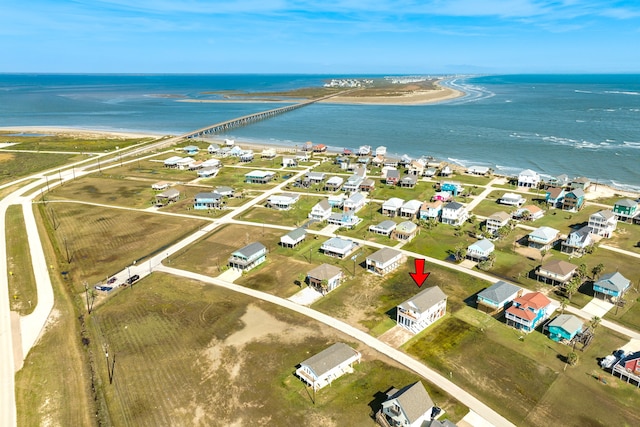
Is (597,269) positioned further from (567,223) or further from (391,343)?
(391,343)

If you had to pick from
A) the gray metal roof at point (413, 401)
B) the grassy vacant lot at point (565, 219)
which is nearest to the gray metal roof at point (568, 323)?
the gray metal roof at point (413, 401)

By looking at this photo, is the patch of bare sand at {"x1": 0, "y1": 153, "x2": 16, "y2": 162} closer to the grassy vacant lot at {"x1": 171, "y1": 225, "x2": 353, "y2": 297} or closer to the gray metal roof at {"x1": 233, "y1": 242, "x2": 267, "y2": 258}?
the grassy vacant lot at {"x1": 171, "y1": 225, "x2": 353, "y2": 297}

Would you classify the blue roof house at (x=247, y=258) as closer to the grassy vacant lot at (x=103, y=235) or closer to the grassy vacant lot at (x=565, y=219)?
the grassy vacant lot at (x=103, y=235)

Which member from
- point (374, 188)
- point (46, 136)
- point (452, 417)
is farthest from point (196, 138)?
point (452, 417)

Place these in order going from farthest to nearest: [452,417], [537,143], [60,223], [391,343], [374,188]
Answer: [537,143], [374,188], [60,223], [391,343], [452,417]

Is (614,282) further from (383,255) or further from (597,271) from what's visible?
(383,255)
